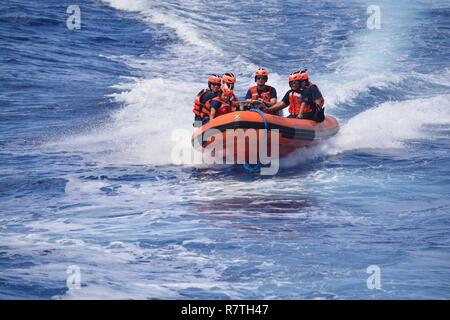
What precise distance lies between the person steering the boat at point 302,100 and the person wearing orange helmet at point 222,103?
0.58 metres

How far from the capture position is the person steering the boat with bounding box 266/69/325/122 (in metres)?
11.8

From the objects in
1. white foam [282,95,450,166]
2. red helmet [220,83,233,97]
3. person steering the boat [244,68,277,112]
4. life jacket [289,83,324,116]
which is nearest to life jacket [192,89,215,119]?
red helmet [220,83,233,97]

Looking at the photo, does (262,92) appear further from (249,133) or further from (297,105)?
(249,133)

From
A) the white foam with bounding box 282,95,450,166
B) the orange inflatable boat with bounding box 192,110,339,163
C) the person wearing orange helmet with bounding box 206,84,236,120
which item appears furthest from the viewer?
the white foam with bounding box 282,95,450,166

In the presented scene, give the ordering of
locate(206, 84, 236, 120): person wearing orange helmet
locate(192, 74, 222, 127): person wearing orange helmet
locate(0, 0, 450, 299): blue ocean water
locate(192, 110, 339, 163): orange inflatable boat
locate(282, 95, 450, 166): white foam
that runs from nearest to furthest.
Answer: locate(0, 0, 450, 299): blue ocean water, locate(192, 110, 339, 163): orange inflatable boat, locate(206, 84, 236, 120): person wearing orange helmet, locate(192, 74, 222, 127): person wearing orange helmet, locate(282, 95, 450, 166): white foam

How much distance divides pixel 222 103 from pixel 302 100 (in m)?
1.14

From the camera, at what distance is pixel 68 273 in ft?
23.2

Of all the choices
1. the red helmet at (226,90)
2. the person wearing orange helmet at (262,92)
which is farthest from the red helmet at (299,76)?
the red helmet at (226,90)

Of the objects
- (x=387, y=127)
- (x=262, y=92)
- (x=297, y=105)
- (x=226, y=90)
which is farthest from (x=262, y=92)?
(x=387, y=127)

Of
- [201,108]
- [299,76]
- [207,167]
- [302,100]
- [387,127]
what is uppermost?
[299,76]

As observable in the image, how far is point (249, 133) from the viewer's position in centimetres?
1076

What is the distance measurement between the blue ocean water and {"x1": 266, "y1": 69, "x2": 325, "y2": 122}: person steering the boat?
556 millimetres

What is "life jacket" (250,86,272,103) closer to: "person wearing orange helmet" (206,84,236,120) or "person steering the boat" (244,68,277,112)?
"person steering the boat" (244,68,277,112)

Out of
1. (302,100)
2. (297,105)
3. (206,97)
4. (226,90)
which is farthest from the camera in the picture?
(297,105)
